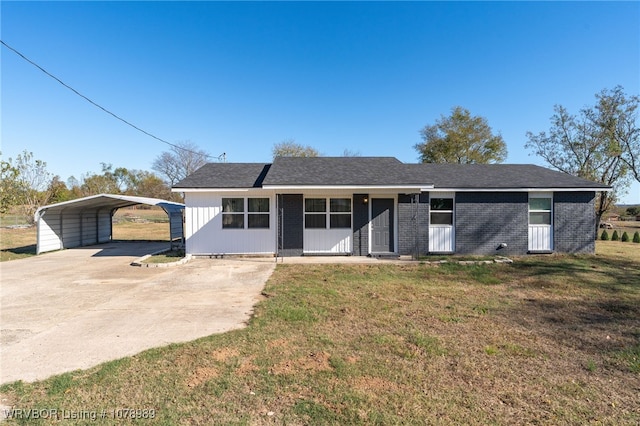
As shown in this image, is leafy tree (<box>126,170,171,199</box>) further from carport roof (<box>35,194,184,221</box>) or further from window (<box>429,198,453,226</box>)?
window (<box>429,198,453,226</box>)

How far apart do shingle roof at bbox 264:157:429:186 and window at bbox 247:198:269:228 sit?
46.7 inches

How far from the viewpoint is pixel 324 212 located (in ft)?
39.8

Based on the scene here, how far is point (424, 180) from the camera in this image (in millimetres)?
12586

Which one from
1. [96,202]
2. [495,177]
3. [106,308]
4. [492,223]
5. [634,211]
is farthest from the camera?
[634,211]

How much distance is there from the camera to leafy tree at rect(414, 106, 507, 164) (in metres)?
37.0

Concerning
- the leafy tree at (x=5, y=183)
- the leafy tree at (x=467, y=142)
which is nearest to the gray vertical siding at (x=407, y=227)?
the leafy tree at (x=5, y=183)

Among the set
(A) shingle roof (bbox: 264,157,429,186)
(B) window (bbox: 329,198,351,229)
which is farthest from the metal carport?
(B) window (bbox: 329,198,351,229)

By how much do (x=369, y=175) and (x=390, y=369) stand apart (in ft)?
29.9

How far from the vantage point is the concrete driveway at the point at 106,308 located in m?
4.19

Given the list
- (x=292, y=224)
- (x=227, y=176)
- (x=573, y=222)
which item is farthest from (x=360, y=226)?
(x=573, y=222)

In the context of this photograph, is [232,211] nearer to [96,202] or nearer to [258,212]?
[258,212]

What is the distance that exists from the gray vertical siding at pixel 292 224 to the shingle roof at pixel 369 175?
35.7 inches

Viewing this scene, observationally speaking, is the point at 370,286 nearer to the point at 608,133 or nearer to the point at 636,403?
the point at 636,403

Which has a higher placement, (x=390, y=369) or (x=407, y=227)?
(x=407, y=227)
